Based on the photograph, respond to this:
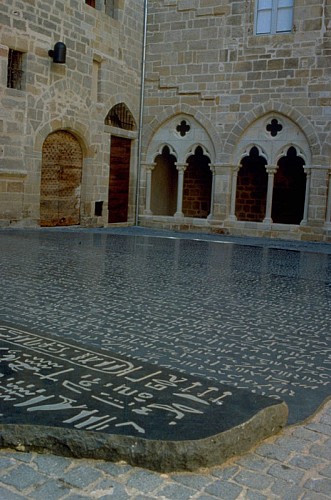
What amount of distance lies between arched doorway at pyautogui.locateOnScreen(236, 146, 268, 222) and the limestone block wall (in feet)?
10.8

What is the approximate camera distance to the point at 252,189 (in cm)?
1662

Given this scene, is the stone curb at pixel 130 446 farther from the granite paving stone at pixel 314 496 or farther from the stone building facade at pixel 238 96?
the stone building facade at pixel 238 96

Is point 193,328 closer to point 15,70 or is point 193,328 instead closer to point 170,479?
point 170,479

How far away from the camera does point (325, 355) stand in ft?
11.8

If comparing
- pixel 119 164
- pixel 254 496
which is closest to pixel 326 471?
pixel 254 496

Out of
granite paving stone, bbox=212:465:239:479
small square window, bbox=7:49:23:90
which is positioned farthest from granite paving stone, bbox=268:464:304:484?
small square window, bbox=7:49:23:90

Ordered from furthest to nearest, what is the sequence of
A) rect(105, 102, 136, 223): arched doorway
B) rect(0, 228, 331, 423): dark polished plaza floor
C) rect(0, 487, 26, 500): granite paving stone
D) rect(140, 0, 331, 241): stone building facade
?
1. rect(105, 102, 136, 223): arched doorway
2. rect(140, 0, 331, 241): stone building facade
3. rect(0, 228, 331, 423): dark polished plaza floor
4. rect(0, 487, 26, 500): granite paving stone

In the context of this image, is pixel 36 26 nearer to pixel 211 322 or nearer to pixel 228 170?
pixel 228 170

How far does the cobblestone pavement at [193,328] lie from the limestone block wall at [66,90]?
240 cm

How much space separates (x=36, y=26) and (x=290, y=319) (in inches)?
359

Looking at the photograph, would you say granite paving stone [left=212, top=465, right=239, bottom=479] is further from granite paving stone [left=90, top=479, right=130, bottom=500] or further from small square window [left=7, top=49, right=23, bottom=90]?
small square window [left=7, top=49, right=23, bottom=90]

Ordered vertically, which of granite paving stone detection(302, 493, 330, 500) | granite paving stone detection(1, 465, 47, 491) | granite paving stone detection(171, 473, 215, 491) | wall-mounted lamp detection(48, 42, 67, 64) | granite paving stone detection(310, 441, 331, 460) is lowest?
granite paving stone detection(171, 473, 215, 491)

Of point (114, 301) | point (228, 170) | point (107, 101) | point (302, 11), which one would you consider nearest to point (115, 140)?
point (107, 101)

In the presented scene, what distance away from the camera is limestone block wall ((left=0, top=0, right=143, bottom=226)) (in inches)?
442
